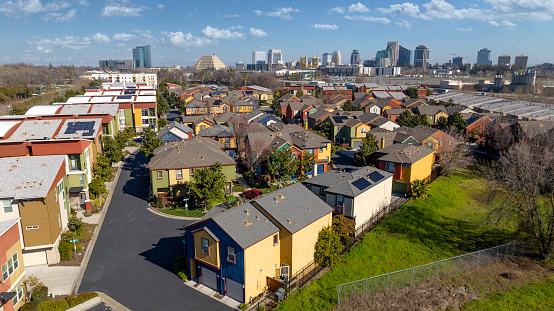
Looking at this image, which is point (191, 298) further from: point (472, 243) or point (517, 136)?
point (517, 136)

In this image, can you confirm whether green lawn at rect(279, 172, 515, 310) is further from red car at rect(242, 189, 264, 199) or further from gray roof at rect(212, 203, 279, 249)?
red car at rect(242, 189, 264, 199)

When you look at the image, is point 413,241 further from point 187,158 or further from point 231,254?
point 187,158

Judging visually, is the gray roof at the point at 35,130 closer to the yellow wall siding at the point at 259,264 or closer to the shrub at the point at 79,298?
the shrub at the point at 79,298

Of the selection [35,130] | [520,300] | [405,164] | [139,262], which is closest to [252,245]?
[139,262]

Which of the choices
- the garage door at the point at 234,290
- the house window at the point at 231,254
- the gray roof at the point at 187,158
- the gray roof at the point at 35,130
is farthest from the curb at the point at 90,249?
the house window at the point at 231,254

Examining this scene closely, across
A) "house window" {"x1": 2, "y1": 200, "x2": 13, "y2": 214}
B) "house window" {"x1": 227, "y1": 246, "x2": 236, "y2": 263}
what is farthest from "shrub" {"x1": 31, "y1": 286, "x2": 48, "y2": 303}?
"house window" {"x1": 227, "y1": 246, "x2": 236, "y2": 263}

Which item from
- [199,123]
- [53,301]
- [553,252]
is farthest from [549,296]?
[199,123]
